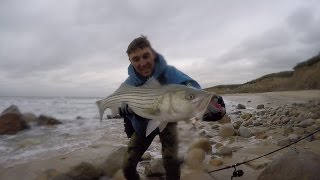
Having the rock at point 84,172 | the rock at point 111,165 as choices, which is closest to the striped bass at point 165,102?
the rock at point 84,172

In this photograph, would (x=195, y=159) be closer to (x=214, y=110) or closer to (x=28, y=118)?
(x=214, y=110)

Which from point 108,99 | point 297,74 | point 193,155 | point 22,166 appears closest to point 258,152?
point 193,155

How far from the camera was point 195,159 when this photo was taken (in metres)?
7.05

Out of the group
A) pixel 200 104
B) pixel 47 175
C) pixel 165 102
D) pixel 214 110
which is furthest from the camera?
pixel 47 175

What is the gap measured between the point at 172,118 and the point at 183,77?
1.24 metres

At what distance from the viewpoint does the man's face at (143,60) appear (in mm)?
4411

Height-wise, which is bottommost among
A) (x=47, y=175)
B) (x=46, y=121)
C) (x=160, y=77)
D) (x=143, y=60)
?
(x=47, y=175)

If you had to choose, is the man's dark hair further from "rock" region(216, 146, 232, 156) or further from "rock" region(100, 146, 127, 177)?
"rock" region(216, 146, 232, 156)

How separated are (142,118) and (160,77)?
0.63 meters

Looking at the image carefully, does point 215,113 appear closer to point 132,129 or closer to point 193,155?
point 132,129

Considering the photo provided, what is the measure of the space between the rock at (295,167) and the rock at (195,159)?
2230mm

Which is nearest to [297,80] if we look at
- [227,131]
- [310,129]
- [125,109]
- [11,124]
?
[227,131]

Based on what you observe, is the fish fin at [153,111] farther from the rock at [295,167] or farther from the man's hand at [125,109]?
the rock at [295,167]

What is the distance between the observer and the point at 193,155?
23.5 feet
